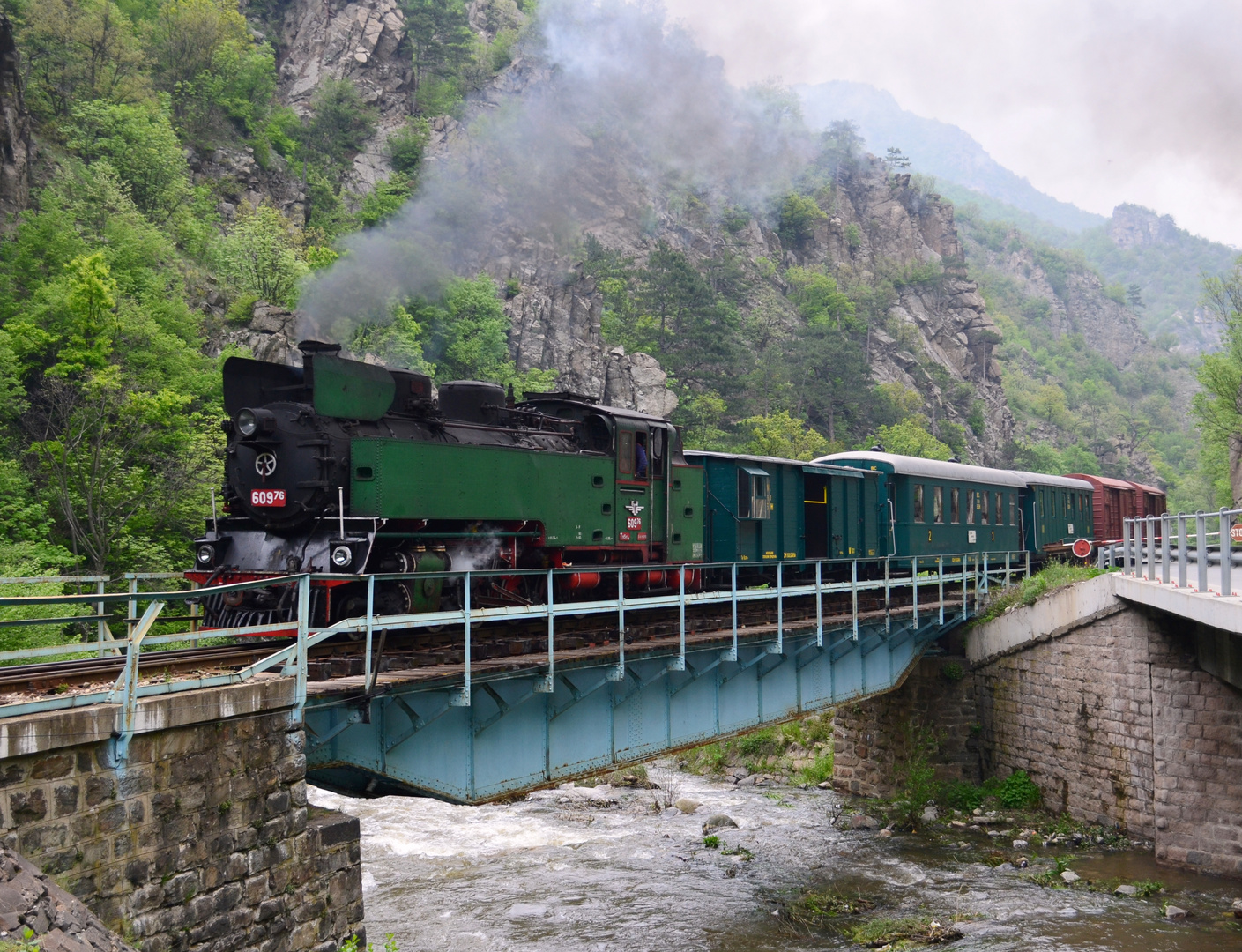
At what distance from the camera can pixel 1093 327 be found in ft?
497

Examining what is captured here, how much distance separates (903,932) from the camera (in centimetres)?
1415

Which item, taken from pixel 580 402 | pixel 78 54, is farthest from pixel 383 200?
pixel 580 402

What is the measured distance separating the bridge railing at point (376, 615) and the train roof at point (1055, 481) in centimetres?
573

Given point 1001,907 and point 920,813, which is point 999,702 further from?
point 1001,907

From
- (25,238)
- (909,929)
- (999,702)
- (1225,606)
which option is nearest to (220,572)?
(909,929)

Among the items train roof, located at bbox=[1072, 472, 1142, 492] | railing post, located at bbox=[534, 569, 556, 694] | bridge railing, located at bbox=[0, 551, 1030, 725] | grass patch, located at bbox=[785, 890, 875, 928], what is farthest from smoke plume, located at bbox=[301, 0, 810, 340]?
train roof, located at bbox=[1072, 472, 1142, 492]

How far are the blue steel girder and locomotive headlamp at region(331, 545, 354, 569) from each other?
215cm

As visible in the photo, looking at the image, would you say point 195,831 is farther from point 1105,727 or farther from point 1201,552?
point 1105,727

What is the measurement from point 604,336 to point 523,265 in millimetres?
6654

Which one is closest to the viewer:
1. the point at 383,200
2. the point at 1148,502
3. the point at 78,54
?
the point at 1148,502

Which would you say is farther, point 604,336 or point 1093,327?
point 1093,327

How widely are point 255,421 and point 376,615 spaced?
3.24 metres

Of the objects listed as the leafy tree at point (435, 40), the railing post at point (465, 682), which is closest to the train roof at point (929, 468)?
the railing post at point (465, 682)

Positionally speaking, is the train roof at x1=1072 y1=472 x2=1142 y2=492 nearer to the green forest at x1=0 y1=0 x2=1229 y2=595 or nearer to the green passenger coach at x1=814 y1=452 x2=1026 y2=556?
the green passenger coach at x1=814 y1=452 x2=1026 y2=556
